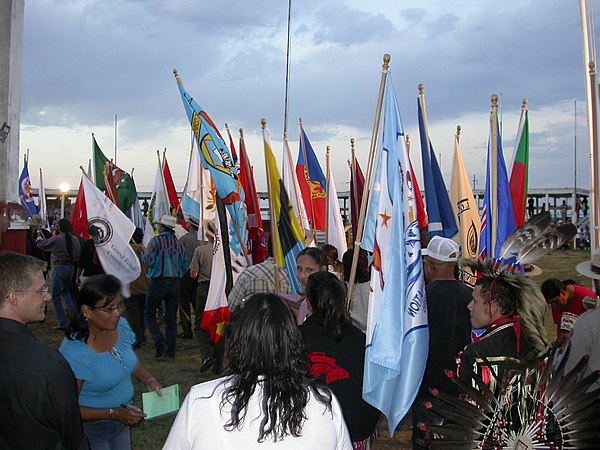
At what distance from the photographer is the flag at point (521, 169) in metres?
8.05

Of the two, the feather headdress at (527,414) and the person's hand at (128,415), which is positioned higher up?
the feather headdress at (527,414)

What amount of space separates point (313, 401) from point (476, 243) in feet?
22.2

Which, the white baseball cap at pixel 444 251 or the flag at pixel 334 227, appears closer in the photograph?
the white baseball cap at pixel 444 251

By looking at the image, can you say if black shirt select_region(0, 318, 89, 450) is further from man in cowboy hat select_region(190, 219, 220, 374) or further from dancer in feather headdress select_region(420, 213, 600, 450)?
man in cowboy hat select_region(190, 219, 220, 374)

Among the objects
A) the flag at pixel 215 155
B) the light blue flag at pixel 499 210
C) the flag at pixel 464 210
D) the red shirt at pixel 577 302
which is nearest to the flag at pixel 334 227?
the flag at pixel 464 210

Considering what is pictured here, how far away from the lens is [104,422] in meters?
3.92

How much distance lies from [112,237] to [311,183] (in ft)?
12.3

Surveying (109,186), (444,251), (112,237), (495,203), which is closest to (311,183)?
(109,186)

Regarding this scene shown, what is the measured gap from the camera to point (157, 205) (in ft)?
44.1

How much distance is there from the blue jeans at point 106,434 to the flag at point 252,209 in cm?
452

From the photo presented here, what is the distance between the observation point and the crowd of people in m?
2.33

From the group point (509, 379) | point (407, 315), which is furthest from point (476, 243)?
point (509, 379)

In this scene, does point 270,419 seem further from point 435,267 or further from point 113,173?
point 113,173

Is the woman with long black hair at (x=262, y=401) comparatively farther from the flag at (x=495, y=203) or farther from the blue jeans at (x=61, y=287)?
the blue jeans at (x=61, y=287)
